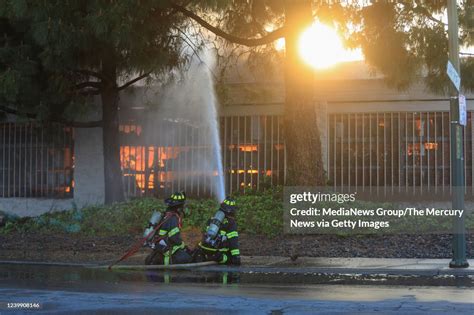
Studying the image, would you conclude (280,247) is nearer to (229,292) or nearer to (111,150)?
(229,292)

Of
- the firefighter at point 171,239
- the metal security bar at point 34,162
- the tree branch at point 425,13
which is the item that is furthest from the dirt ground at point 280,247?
the metal security bar at point 34,162

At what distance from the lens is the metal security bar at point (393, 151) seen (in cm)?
1911

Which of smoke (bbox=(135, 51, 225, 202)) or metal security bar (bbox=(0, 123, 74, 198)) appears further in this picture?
metal security bar (bbox=(0, 123, 74, 198))

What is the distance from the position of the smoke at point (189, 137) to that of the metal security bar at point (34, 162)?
335cm

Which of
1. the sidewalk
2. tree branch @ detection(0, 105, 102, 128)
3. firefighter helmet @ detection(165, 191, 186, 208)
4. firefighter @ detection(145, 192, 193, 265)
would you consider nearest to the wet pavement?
the sidewalk

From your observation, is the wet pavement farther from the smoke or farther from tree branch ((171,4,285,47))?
the smoke

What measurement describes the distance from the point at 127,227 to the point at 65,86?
4.17m

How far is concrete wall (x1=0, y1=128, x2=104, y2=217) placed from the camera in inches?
Answer: 850

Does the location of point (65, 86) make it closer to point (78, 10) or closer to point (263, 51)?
point (78, 10)

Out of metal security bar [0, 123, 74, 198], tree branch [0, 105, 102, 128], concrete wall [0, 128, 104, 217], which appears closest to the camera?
tree branch [0, 105, 102, 128]

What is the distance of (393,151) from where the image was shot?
19391mm

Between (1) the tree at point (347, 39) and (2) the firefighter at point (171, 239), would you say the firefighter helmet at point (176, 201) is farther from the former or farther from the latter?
(1) the tree at point (347, 39)

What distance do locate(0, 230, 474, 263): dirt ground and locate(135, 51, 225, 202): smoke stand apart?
5.48m

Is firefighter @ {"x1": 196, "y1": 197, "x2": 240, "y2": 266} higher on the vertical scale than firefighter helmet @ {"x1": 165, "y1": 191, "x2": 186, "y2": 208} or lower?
lower
